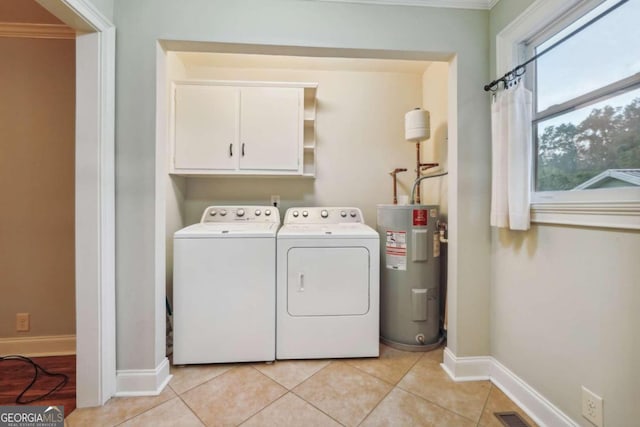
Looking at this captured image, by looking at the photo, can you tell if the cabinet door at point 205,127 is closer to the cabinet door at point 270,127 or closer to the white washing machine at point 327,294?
the cabinet door at point 270,127

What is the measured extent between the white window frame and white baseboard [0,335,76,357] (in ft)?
10.4

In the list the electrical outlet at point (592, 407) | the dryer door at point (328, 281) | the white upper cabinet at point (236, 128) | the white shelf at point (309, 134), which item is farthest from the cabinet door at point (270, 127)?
the electrical outlet at point (592, 407)

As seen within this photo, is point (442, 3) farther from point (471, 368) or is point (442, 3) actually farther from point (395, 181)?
point (471, 368)

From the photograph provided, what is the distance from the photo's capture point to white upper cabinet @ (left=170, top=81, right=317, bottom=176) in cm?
214

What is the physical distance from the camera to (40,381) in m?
1.62

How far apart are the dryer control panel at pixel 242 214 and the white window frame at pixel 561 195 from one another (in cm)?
179

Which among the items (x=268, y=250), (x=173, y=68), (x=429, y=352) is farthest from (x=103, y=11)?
(x=429, y=352)

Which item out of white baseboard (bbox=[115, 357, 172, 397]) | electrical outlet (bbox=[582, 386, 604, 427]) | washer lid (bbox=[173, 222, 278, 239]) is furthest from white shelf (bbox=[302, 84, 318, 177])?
electrical outlet (bbox=[582, 386, 604, 427])

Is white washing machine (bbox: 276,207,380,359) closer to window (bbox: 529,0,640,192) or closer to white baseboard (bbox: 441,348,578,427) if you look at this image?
white baseboard (bbox: 441,348,578,427)

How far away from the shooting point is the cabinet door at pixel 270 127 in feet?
7.12

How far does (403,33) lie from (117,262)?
2214 mm

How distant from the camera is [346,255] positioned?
5.99 feet

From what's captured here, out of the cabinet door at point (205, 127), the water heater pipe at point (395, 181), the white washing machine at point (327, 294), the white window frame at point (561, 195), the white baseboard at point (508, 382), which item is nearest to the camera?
the white window frame at point (561, 195)

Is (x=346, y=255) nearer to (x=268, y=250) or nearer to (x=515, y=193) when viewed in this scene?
(x=268, y=250)
